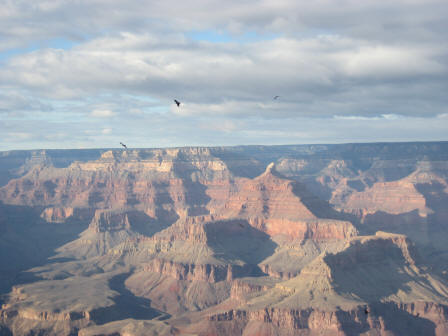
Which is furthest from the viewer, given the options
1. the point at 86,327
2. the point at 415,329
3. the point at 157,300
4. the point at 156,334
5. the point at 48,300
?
the point at 157,300

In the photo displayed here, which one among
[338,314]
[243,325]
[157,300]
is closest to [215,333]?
[243,325]

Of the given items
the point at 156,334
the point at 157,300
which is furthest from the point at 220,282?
the point at 156,334

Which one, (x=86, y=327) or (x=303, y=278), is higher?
(x=303, y=278)

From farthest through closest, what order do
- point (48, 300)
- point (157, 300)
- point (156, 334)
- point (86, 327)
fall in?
point (157, 300) → point (48, 300) → point (86, 327) → point (156, 334)

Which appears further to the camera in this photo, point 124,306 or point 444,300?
point 124,306

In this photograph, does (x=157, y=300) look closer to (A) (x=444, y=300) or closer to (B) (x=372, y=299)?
(B) (x=372, y=299)

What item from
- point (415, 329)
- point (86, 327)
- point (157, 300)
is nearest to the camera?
point (415, 329)

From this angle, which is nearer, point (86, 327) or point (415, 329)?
point (415, 329)

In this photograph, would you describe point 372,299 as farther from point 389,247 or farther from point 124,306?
point 124,306

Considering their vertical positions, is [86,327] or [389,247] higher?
[389,247]
